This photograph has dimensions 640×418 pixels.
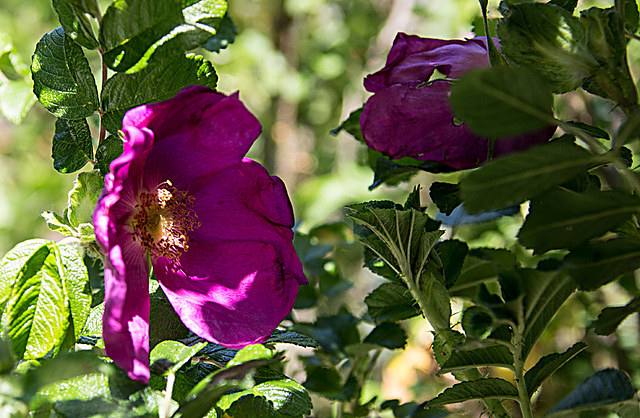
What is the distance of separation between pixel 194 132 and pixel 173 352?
134 mm

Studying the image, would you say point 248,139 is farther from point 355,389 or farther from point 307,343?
point 355,389

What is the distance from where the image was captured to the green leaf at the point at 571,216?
0.99 feet

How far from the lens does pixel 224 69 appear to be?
2.25 metres

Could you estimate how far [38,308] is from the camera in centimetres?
33

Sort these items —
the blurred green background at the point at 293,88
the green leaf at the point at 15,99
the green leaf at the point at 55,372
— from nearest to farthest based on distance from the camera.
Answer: the green leaf at the point at 55,372, the green leaf at the point at 15,99, the blurred green background at the point at 293,88

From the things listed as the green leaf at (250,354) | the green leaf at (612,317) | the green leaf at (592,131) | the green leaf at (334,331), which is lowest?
the green leaf at (334,331)

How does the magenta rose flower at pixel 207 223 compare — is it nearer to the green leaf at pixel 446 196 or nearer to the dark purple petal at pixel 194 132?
the dark purple petal at pixel 194 132

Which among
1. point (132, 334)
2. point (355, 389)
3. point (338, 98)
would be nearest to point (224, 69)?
point (338, 98)

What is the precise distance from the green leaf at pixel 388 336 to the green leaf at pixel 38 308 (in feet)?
0.82

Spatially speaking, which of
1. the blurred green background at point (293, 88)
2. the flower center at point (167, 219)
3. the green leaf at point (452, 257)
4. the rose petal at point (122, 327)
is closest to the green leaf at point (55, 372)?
the rose petal at point (122, 327)

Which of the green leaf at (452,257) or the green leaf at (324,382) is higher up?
the green leaf at (452,257)

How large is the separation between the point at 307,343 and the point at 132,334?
0.12 meters

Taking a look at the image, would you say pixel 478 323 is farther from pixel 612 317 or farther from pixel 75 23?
pixel 75 23

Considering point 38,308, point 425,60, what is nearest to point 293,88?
point 425,60
